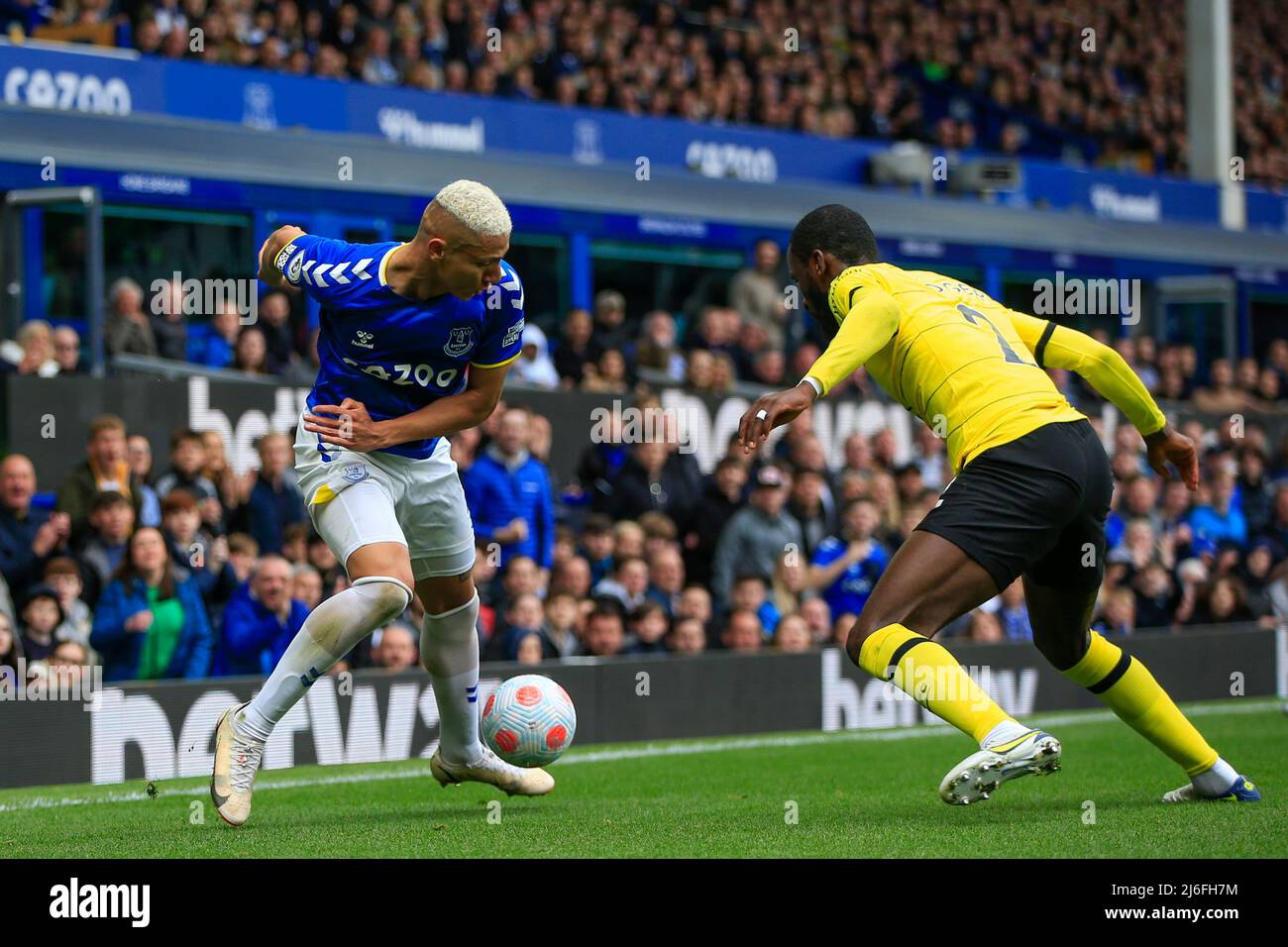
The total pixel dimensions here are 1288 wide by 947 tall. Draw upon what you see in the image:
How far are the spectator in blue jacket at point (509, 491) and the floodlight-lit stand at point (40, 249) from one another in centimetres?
244

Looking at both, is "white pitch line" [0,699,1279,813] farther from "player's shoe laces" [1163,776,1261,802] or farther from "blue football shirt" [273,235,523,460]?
"player's shoe laces" [1163,776,1261,802]

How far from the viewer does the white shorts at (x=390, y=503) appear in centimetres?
637

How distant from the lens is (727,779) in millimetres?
8148

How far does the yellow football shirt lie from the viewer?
6.12 metres

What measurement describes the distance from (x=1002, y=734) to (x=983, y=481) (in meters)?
0.80

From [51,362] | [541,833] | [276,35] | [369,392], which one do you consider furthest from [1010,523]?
[276,35]

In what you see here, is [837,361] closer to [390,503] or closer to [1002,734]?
[1002,734]

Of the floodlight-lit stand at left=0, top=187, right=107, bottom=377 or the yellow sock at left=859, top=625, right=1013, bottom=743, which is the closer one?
the yellow sock at left=859, top=625, right=1013, bottom=743

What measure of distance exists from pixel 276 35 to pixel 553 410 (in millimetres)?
5108

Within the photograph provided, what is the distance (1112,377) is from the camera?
21.3 feet

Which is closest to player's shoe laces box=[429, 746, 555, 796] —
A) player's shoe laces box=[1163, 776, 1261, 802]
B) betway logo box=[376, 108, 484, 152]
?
player's shoe laces box=[1163, 776, 1261, 802]

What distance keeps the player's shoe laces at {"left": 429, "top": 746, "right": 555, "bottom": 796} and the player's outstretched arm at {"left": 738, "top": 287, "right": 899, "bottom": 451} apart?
1.95 metres
